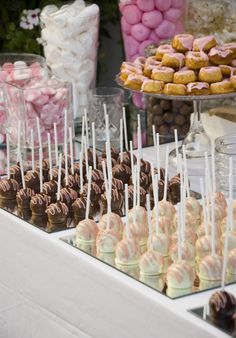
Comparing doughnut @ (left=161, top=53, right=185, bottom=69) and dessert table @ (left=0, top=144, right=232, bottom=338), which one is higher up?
doughnut @ (left=161, top=53, right=185, bottom=69)

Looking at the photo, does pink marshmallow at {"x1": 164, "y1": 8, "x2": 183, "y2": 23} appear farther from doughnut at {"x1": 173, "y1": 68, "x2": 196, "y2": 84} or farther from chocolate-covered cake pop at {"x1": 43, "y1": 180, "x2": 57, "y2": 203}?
chocolate-covered cake pop at {"x1": 43, "y1": 180, "x2": 57, "y2": 203}

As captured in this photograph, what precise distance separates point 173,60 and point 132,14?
0.60 metres

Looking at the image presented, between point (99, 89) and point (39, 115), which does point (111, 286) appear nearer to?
point (39, 115)

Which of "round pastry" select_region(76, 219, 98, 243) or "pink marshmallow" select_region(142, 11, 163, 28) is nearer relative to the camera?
"round pastry" select_region(76, 219, 98, 243)

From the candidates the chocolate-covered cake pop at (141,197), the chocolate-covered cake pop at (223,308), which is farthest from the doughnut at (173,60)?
the chocolate-covered cake pop at (223,308)

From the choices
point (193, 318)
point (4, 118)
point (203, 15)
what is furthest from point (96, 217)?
point (203, 15)

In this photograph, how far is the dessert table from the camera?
162cm

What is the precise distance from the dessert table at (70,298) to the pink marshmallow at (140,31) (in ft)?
3.42

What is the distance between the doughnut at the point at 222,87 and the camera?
2348 millimetres

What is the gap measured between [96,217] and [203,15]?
37.7 inches

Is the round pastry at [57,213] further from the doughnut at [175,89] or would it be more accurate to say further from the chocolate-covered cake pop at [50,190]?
the doughnut at [175,89]

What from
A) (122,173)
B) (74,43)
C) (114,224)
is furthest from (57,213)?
(74,43)

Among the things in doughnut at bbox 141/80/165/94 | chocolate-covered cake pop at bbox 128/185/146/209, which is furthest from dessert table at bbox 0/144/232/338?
doughnut at bbox 141/80/165/94

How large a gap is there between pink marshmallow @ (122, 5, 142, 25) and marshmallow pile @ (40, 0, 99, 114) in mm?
95
